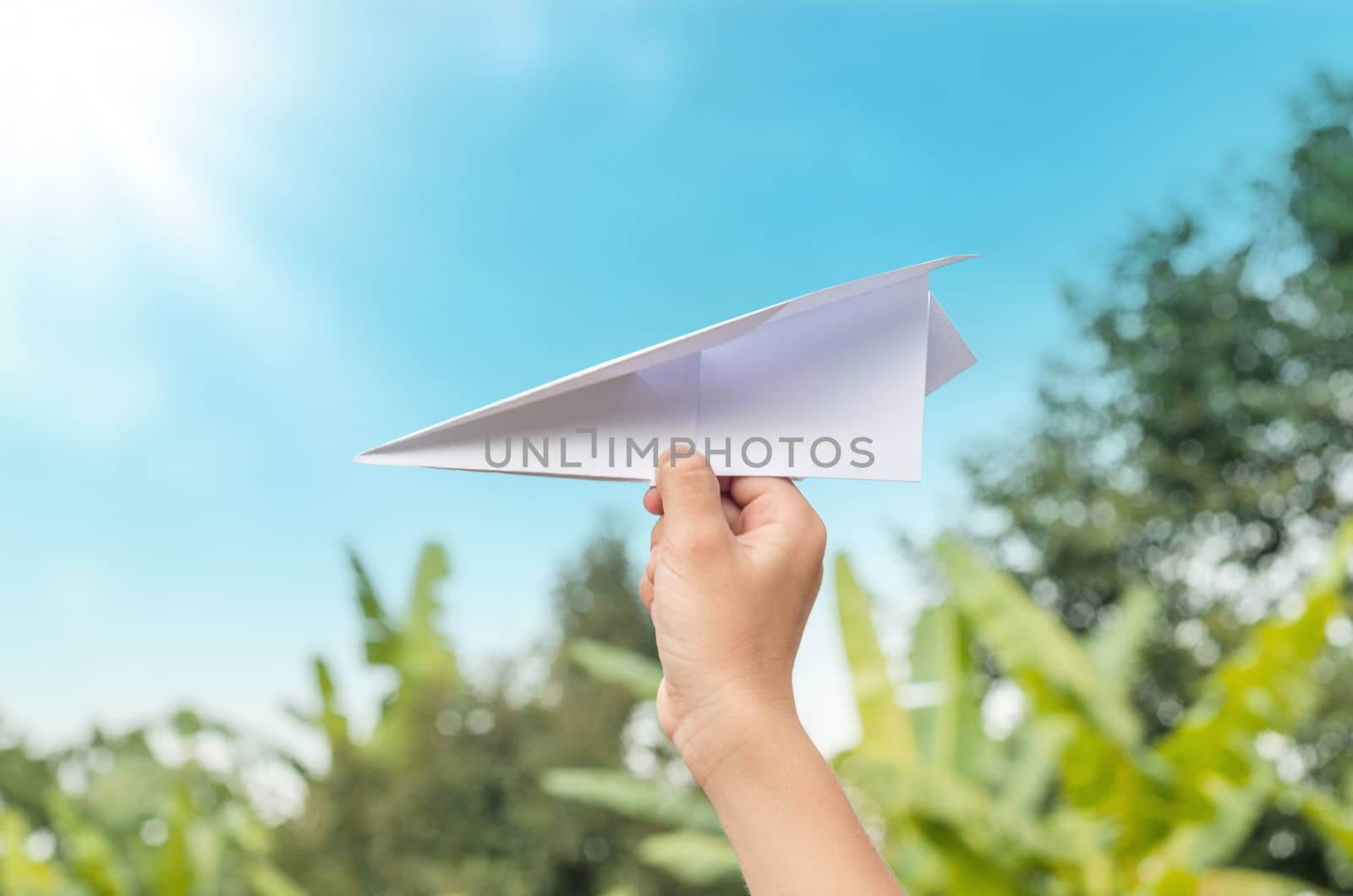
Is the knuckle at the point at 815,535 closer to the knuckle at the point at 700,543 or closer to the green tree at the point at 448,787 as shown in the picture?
the knuckle at the point at 700,543

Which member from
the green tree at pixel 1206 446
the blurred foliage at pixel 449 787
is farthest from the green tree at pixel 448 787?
the green tree at pixel 1206 446

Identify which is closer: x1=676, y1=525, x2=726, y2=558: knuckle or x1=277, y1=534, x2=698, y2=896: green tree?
x1=676, y1=525, x2=726, y2=558: knuckle

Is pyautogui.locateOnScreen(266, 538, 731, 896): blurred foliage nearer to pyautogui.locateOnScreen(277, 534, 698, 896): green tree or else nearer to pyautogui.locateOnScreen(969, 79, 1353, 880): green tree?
pyautogui.locateOnScreen(277, 534, 698, 896): green tree

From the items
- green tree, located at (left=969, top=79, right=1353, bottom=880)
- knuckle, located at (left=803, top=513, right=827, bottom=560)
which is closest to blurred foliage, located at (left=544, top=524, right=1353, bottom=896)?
knuckle, located at (left=803, top=513, right=827, bottom=560)

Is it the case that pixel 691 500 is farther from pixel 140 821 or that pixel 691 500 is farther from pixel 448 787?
pixel 140 821

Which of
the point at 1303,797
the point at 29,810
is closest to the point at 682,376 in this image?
the point at 1303,797

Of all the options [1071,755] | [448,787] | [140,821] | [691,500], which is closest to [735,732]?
[691,500]
